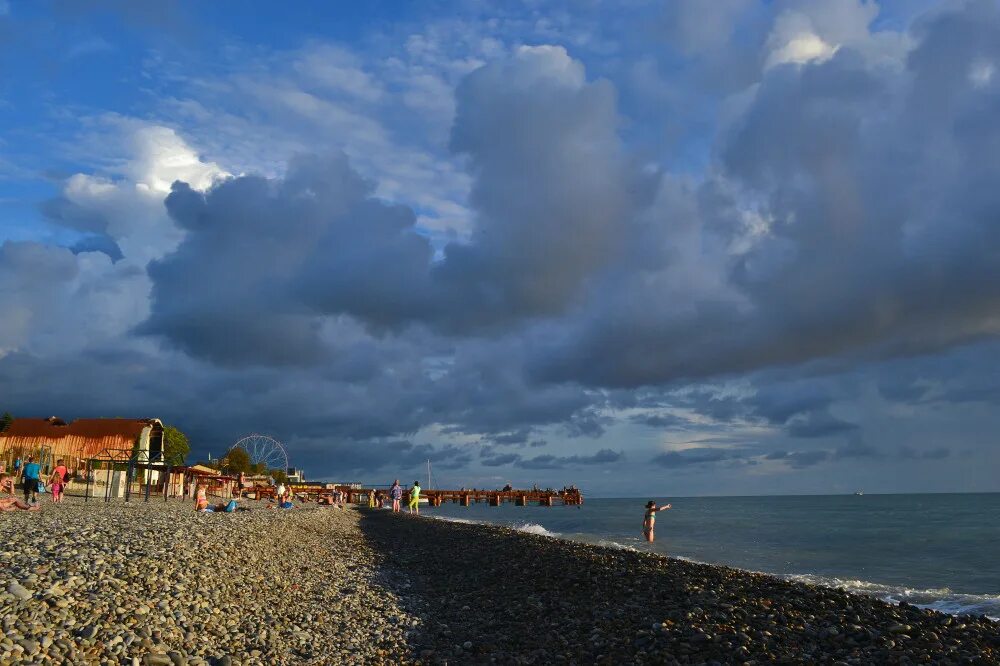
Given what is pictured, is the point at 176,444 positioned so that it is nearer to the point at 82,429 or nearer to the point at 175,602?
the point at 82,429

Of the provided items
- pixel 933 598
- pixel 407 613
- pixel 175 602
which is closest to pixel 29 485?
pixel 175 602

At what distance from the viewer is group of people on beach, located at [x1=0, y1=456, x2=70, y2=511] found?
2654 centimetres

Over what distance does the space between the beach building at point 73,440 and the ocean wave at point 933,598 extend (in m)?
43.1

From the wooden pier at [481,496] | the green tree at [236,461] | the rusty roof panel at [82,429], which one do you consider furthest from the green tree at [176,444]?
the rusty roof panel at [82,429]

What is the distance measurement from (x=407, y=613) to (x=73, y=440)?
4336cm

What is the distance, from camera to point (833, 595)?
1513cm

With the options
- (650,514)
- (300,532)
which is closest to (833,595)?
(650,514)

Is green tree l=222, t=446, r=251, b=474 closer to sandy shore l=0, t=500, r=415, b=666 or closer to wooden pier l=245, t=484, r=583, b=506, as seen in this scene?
wooden pier l=245, t=484, r=583, b=506

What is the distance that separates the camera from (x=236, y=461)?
97625mm

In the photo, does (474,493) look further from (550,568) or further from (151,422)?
(550,568)

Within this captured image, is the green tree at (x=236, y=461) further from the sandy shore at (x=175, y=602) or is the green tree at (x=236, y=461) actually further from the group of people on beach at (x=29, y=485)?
the sandy shore at (x=175, y=602)

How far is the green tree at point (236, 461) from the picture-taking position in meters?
93.3

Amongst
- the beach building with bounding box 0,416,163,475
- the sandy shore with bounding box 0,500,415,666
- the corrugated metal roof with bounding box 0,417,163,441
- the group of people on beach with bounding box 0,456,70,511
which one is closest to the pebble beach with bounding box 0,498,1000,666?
the sandy shore with bounding box 0,500,415,666

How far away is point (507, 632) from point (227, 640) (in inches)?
206
